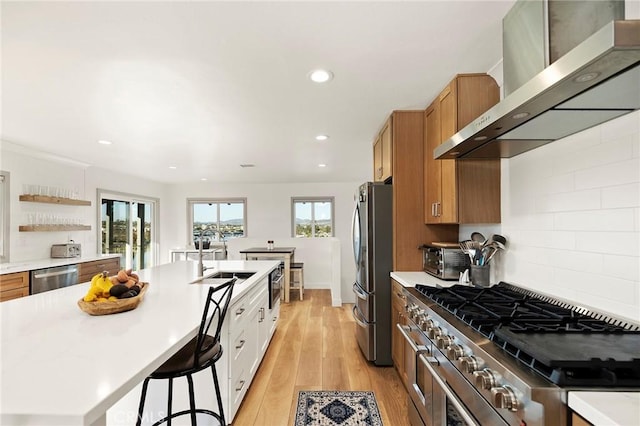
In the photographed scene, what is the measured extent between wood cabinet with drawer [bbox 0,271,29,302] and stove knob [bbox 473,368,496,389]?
440 cm

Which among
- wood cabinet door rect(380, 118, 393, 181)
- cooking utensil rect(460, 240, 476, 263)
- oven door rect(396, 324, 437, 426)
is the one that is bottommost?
oven door rect(396, 324, 437, 426)

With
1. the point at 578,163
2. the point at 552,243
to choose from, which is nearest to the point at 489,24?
the point at 578,163

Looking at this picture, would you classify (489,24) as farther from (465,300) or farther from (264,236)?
(264,236)

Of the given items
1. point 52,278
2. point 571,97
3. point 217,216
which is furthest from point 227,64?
point 217,216

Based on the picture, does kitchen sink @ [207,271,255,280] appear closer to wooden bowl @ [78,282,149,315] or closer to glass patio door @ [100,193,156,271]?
wooden bowl @ [78,282,149,315]

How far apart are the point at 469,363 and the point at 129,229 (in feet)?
22.6

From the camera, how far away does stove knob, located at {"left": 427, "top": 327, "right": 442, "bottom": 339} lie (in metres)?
1.46

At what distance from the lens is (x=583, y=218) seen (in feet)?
4.96

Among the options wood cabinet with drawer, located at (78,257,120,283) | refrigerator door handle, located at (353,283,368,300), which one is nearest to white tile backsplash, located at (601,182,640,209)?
refrigerator door handle, located at (353,283,368,300)

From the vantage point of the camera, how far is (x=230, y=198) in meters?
7.49

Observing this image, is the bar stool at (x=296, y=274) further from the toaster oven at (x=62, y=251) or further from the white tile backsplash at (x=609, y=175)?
the white tile backsplash at (x=609, y=175)

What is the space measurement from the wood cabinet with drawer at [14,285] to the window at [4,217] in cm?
69

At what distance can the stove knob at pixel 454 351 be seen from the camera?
4.03ft

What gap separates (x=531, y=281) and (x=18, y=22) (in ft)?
10.4
